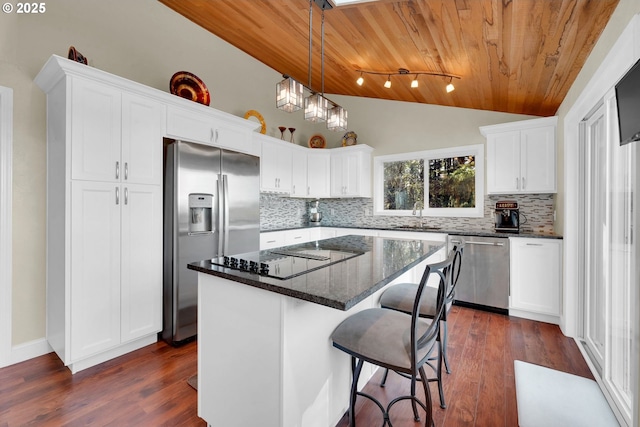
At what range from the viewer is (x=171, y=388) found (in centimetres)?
196

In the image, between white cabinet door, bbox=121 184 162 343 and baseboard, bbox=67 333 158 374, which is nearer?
baseboard, bbox=67 333 158 374

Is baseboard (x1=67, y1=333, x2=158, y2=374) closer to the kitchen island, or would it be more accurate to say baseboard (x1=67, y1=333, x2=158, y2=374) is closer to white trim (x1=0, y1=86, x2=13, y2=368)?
white trim (x1=0, y1=86, x2=13, y2=368)

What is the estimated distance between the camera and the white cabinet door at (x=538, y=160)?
328 cm

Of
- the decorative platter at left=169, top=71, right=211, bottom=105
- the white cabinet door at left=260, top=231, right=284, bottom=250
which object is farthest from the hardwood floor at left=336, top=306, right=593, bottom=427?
the decorative platter at left=169, top=71, right=211, bottom=105

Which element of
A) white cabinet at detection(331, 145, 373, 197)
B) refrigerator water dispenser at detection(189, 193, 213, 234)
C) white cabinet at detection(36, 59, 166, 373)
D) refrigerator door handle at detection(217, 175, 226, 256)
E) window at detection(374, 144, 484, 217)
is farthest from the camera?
white cabinet at detection(331, 145, 373, 197)

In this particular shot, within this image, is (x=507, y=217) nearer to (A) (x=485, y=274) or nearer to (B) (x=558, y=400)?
(A) (x=485, y=274)

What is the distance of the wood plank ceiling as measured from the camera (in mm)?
1884

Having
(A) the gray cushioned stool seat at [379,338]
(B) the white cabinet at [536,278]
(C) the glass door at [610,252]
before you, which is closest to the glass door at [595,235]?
(C) the glass door at [610,252]

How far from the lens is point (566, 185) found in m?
2.76

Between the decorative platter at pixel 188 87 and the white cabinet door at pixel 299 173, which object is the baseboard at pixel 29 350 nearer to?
the decorative platter at pixel 188 87

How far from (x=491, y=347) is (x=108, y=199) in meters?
3.47

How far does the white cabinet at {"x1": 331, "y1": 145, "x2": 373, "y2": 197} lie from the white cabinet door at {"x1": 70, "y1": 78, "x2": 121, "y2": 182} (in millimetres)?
3327

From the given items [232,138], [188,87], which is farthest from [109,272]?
[188,87]

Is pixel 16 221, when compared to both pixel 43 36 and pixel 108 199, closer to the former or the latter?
pixel 108 199
